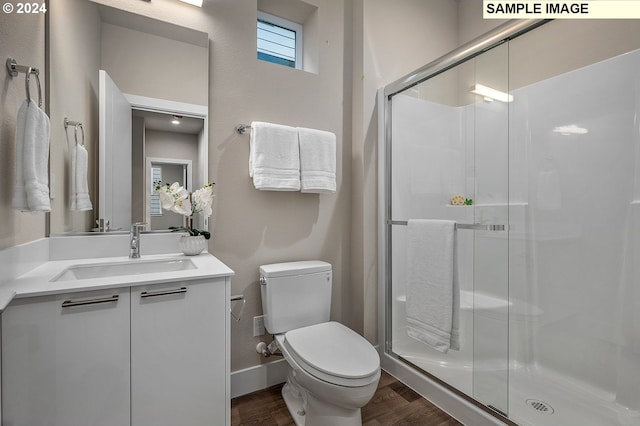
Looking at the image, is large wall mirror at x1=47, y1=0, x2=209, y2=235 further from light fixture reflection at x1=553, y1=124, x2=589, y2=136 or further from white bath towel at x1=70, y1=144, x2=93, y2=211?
light fixture reflection at x1=553, y1=124, x2=589, y2=136

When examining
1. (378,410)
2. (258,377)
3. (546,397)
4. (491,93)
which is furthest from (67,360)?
(546,397)

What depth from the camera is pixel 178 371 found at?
1129 millimetres

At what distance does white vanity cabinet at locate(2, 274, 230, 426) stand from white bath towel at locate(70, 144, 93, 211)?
606 mm

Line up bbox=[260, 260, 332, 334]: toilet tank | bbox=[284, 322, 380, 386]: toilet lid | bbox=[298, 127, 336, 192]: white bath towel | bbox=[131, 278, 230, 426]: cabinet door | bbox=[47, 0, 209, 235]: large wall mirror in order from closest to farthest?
bbox=[131, 278, 230, 426]: cabinet door < bbox=[284, 322, 380, 386]: toilet lid < bbox=[47, 0, 209, 235]: large wall mirror < bbox=[260, 260, 332, 334]: toilet tank < bbox=[298, 127, 336, 192]: white bath towel

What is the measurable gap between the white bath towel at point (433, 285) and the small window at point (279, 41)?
4.64 ft

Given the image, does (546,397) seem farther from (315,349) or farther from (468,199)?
(315,349)

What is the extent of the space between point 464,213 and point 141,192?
1658mm

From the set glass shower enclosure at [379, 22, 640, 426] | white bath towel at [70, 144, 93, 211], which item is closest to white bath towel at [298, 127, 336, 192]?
glass shower enclosure at [379, 22, 640, 426]

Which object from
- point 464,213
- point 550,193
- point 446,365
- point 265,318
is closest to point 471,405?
point 446,365

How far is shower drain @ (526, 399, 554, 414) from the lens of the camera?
58.2 inches

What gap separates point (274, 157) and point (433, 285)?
1130 millimetres

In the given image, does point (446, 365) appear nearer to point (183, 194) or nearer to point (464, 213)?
point (464, 213)

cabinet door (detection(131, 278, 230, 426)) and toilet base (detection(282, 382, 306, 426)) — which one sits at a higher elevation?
cabinet door (detection(131, 278, 230, 426))

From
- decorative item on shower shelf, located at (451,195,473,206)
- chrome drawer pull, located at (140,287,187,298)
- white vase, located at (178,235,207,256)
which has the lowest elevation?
chrome drawer pull, located at (140,287,187,298)
